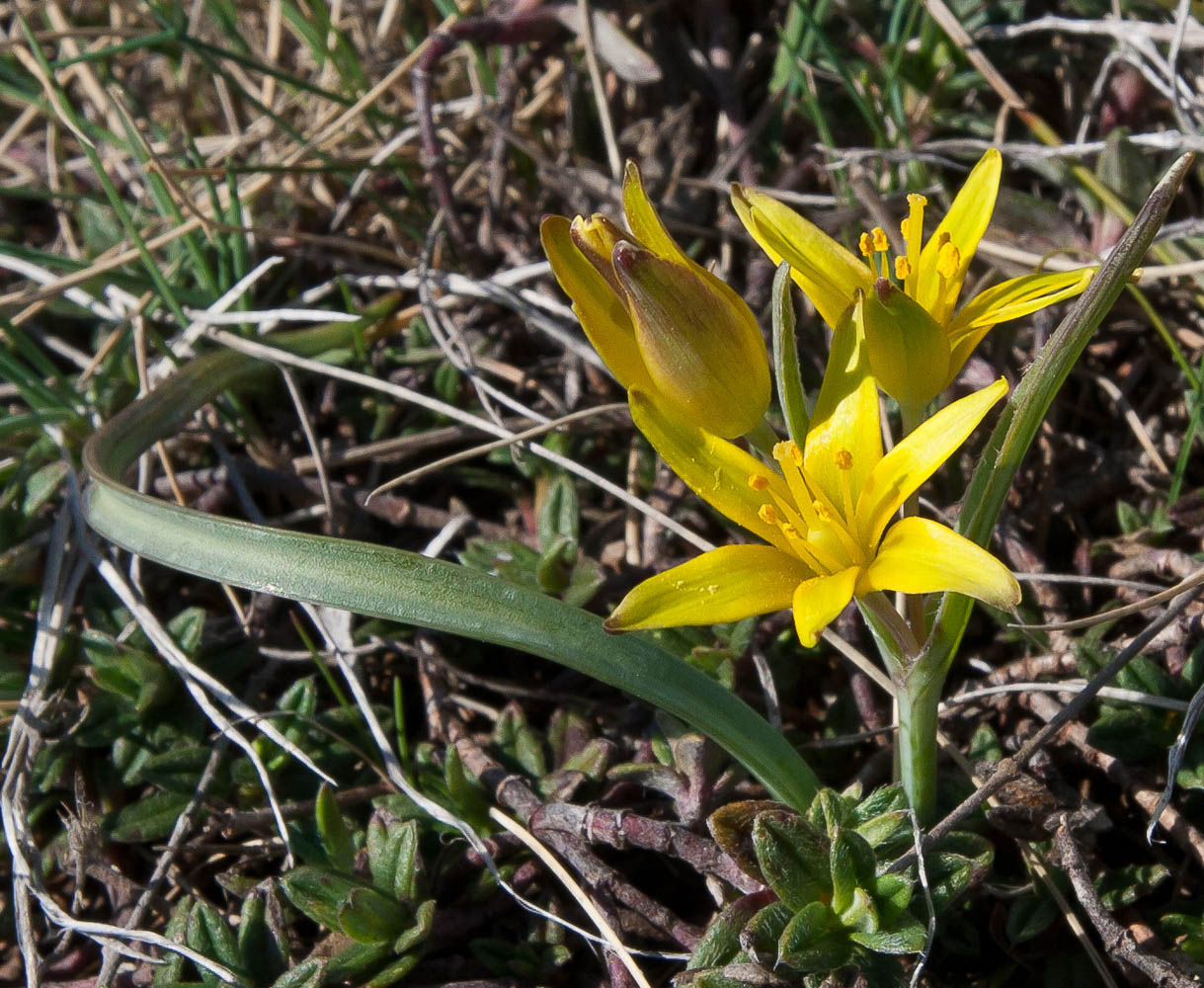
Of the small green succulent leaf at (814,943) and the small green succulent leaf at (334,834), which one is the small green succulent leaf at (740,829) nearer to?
the small green succulent leaf at (814,943)

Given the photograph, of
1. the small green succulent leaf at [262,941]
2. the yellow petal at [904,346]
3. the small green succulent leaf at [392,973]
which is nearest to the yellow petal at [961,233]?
the yellow petal at [904,346]

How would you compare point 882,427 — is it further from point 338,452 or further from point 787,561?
point 338,452

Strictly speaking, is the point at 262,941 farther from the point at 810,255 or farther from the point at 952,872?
the point at 810,255

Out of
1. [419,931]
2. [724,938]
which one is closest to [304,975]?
[419,931]

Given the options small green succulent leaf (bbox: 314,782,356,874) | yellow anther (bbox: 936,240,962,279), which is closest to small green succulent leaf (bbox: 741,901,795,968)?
small green succulent leaf (bbox: 314,782,356,874)

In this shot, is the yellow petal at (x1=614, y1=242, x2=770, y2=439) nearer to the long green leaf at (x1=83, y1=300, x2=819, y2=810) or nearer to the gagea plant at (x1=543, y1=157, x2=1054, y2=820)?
the gagea plant at (x1=543, y1=157, x2=1054, y2=820)

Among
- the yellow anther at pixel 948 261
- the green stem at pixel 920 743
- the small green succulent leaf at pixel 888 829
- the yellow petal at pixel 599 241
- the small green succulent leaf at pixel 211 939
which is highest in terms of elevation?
the yellow petal at pixel 599 241
